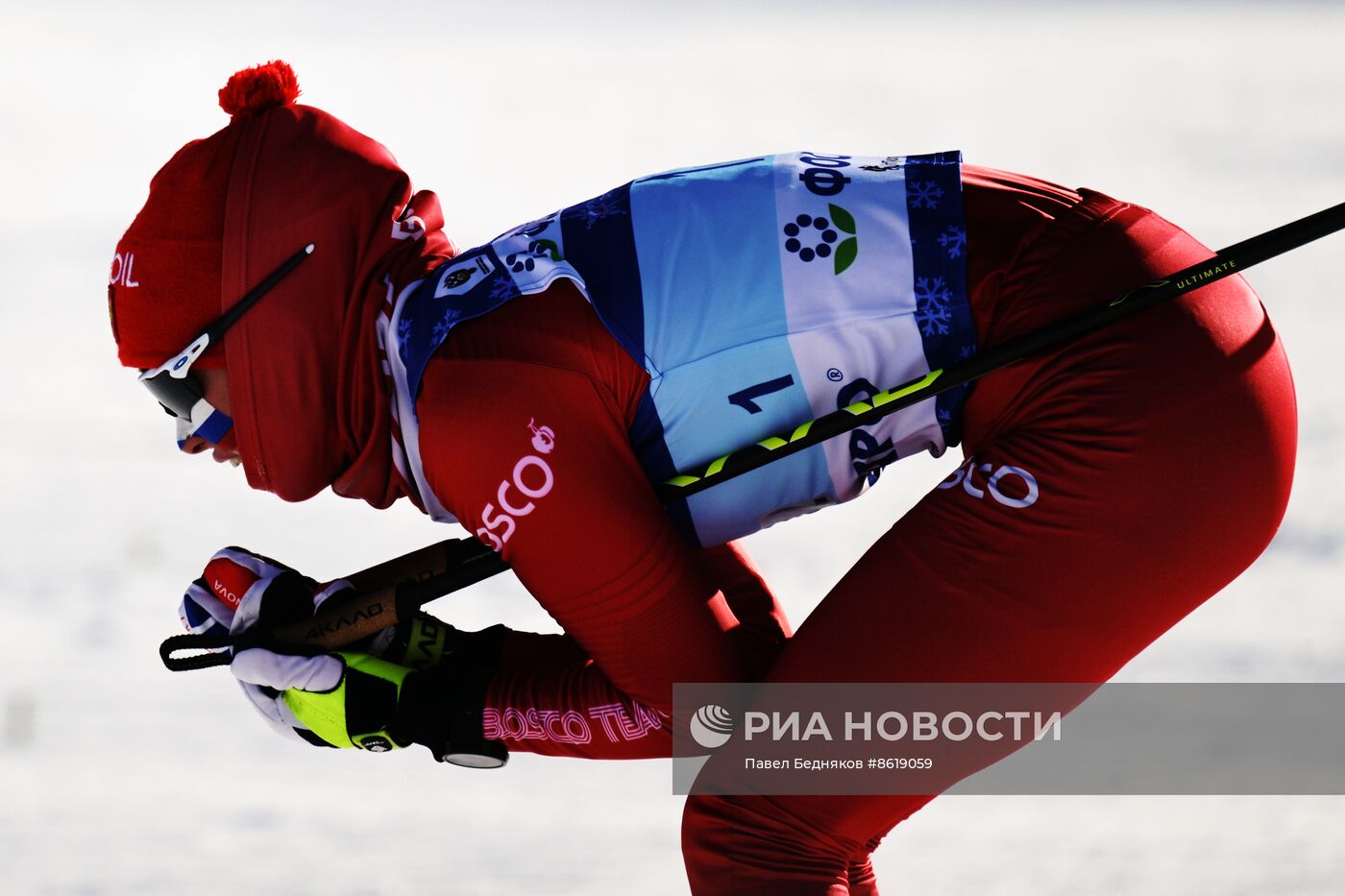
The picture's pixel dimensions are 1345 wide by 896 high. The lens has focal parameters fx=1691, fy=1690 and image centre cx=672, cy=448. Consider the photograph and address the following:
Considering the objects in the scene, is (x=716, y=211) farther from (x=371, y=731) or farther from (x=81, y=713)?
(x=81, y=713)

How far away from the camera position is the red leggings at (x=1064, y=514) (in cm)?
144

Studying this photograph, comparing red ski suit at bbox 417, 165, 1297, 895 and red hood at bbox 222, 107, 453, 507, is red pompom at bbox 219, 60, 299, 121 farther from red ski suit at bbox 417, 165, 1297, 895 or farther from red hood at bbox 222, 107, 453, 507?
red ski suit at bbox 417, 165, 1297, 895

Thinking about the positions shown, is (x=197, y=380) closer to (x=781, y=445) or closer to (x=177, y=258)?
(x=177, y=258)

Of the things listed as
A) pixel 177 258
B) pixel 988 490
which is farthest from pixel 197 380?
pixel 988 490

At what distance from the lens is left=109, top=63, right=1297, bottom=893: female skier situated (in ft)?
4.81

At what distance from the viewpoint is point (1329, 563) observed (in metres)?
2.60

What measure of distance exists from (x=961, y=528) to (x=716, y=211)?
0.37 m

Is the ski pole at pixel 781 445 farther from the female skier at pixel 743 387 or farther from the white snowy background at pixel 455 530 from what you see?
the white snowy background at pixel 455 530

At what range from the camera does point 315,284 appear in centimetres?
163

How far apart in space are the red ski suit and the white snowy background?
0.27 ft

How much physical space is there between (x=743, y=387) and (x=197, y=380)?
57 cm

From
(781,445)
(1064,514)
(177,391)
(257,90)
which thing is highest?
(257,90)

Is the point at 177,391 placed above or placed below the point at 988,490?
above

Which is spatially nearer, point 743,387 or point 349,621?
point 743,387
